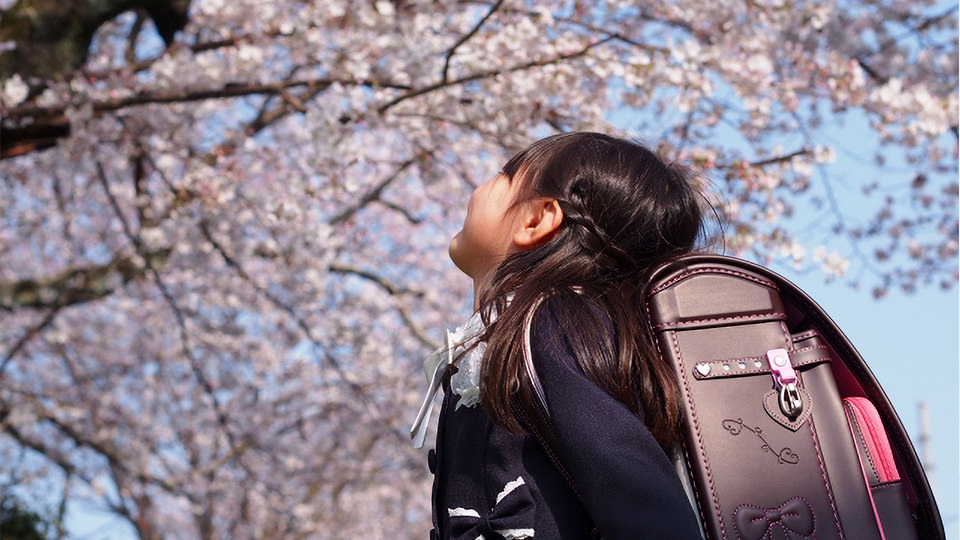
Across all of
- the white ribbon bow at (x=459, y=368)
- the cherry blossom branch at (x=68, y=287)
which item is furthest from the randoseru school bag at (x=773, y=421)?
the cherry blossom branch at (x=68, y=287)

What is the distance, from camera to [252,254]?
5188 mm

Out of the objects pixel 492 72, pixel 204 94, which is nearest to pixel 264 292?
pixel 204 94

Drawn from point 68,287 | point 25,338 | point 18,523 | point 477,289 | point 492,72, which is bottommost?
point 477,289

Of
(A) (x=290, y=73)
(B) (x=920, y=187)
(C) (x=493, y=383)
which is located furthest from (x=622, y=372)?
(B) (x=920, y=187)

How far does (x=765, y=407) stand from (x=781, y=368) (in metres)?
0.06

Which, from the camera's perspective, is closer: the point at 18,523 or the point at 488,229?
the point at 488,229

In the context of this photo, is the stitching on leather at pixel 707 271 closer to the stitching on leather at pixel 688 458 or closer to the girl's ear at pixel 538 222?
the stitching on leather at pixel 688 458

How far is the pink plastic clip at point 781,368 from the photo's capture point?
4.16 ft

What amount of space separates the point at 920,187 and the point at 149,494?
24.6 feet

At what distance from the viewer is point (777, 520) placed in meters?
1.22

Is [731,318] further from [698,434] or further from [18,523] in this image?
[18,523]

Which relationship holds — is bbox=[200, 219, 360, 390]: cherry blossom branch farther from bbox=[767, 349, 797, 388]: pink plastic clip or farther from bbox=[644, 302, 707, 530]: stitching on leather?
bbox=[767, 349, 797, 388]: pink plastic clip

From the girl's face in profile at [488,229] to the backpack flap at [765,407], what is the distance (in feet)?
0.89

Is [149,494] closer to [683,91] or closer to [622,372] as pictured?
[683,91]
